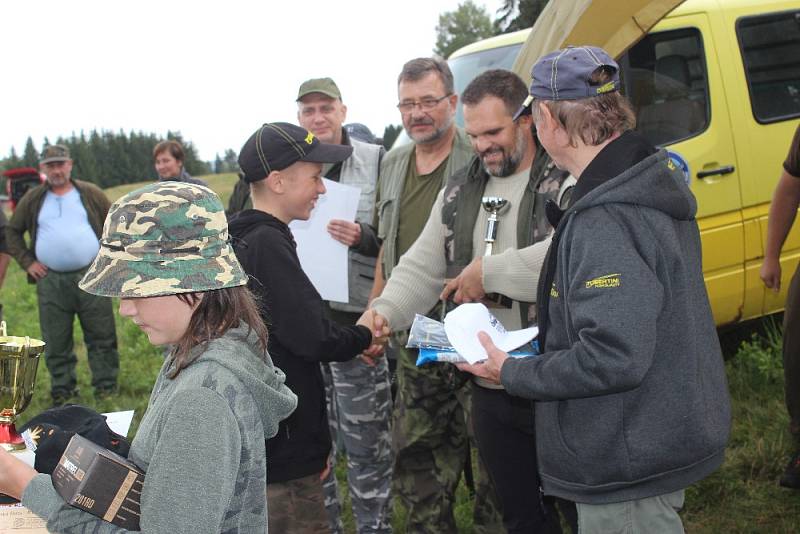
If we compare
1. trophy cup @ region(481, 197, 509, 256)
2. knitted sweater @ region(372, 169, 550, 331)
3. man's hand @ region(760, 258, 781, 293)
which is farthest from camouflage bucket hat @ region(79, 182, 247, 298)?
man's hand @ region(760, 258, 781, 293)

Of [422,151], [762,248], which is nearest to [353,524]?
[422,151]

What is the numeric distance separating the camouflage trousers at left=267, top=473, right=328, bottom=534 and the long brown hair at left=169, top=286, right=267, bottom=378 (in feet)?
3.46

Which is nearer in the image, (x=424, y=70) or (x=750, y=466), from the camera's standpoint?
(x=424, y=70)

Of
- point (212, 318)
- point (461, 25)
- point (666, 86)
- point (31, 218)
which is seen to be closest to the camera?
point (212, 318)

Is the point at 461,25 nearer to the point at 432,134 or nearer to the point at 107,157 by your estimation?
the point at 107,157

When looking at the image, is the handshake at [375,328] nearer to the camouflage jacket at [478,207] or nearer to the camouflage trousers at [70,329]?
the camouflage jacket at [478,207]

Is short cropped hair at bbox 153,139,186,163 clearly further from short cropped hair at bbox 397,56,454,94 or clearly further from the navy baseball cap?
the navy baseball cap

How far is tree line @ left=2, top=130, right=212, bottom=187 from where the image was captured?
59594 millimetres

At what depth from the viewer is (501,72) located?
3260mm

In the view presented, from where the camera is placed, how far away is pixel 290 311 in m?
2.76

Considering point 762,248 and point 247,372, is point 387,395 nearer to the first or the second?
point 247,372

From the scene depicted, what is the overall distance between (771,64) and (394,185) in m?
3.10

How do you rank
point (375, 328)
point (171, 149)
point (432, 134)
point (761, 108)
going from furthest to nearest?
point (171, 149), point (761, 108), point (432, 134), point (375, 328)

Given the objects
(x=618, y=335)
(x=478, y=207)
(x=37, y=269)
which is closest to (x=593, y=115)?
(x=618, y=335)
